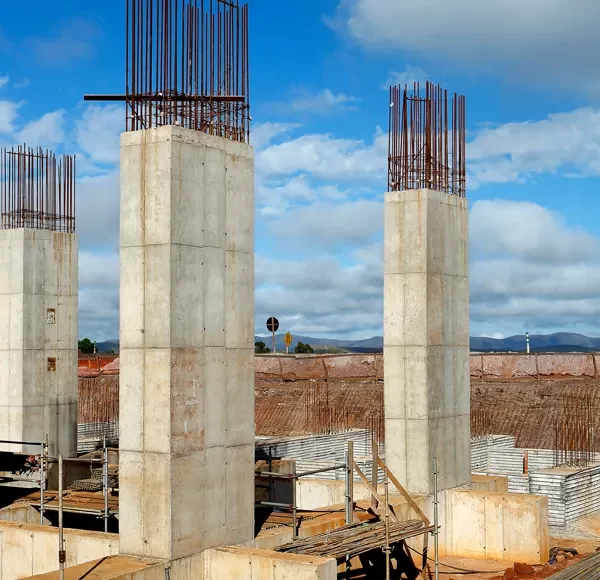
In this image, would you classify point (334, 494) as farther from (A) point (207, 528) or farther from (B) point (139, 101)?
(B) point (139, 101)

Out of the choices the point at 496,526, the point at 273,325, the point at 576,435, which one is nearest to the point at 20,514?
the point at 496,526

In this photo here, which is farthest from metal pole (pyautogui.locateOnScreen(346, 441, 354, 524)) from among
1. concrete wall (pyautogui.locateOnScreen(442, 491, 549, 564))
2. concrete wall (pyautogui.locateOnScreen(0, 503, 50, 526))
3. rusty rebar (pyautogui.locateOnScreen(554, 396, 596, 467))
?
rusty rebar (pyautogui.locateOnScreen(554, 396, 596, 467))

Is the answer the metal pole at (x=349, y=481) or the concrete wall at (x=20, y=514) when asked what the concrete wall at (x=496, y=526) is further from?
the concrete wall at (x=20, y=514)

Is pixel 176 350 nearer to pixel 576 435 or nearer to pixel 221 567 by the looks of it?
pixel 221 567

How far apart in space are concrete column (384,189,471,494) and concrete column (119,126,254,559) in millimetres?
5863

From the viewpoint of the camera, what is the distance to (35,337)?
2017 cm

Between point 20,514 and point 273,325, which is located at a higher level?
point 273,325

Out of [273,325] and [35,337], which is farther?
[273,325]

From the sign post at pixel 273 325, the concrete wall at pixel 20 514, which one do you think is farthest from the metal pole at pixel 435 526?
the sign post at pixel 273 325

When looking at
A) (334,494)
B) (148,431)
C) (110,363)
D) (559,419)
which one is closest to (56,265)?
(334,494)

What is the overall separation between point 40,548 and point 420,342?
818 cm

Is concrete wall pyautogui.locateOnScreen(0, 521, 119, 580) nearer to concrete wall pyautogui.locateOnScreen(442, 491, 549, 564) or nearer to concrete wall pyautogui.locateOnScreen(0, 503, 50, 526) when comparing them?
concrete wall pyautogui.locateOnScreen(0, 503, 50, 526)

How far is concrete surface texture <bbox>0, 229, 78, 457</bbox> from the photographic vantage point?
19984 millimetres

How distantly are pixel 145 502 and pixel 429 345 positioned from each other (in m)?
7.79
